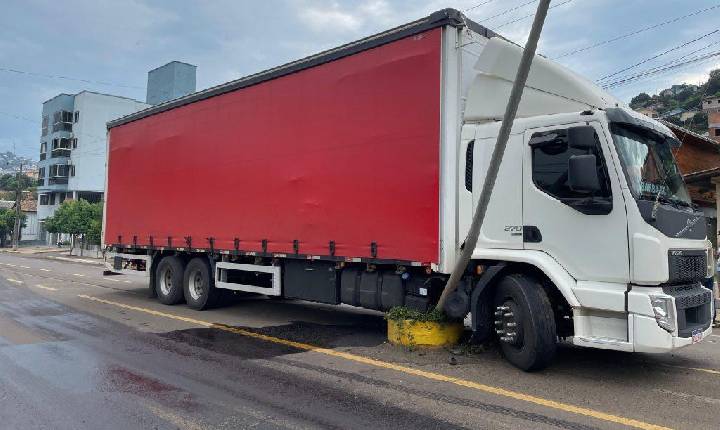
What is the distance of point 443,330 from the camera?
6648mm

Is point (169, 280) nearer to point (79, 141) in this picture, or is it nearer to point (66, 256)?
point (66, 256)

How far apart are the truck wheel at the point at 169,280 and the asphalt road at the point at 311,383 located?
229 cm

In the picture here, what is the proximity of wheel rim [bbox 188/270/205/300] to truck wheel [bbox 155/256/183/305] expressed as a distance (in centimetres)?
42

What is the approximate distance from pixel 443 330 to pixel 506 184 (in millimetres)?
2004

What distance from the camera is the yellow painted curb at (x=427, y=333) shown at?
661 centimetres

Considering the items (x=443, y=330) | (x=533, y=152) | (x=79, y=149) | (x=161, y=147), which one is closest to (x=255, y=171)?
(x=161, y=147)

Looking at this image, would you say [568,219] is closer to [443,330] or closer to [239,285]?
[443,330]

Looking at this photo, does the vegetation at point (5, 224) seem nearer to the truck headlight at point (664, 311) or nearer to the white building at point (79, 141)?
the white building at point (79, 141)

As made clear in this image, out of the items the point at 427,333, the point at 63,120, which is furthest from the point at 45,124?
the point at 427,333

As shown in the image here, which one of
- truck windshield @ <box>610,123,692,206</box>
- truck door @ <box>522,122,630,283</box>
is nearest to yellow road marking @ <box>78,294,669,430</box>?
truck door @ <box>522,122,630,283</box>

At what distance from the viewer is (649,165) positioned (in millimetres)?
5621

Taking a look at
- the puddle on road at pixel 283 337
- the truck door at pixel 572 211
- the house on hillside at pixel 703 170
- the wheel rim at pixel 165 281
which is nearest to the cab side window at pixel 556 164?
the truck door at pixel 572 211

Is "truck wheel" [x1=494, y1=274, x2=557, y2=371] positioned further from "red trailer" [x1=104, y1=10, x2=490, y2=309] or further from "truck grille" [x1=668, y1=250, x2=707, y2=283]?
"truck grille" [x1=668, y1=250, x2=707, y2=283]

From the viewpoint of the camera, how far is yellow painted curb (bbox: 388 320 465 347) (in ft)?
21.7
